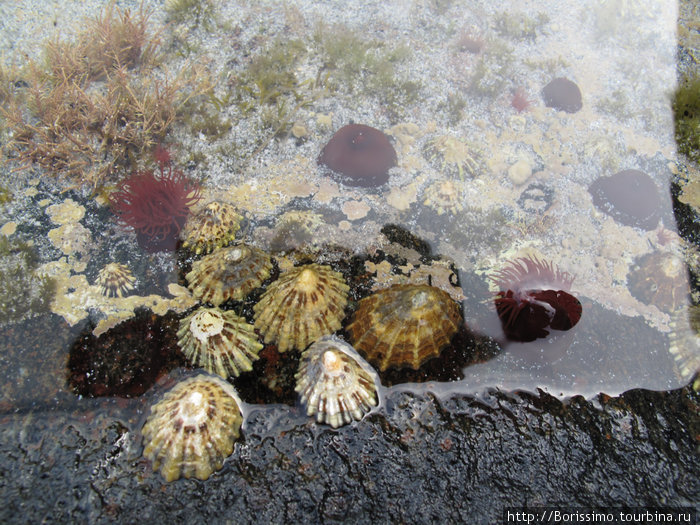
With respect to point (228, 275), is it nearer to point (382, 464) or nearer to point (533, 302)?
point (382, 464)

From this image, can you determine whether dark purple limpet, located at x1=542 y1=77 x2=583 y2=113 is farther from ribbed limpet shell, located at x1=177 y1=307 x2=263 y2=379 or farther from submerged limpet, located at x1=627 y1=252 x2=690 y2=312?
ribbed limpet shell, located at x1=177 y1=307 x2=263 y2=379

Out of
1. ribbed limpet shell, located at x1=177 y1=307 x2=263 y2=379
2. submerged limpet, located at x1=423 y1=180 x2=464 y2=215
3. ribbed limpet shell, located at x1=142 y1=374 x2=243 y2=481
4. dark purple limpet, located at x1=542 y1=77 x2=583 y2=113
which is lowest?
ribbed limpet shell, located at x1=142 y1=374 x2=243 y2=481

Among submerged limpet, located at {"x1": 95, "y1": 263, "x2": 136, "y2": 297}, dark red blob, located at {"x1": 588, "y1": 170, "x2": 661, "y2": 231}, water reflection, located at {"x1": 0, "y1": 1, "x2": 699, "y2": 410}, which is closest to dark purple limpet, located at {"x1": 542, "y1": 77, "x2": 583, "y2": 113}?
water reflection, located at {"x1": 0, "y1": 1, "x2": 699, "y2": 410}

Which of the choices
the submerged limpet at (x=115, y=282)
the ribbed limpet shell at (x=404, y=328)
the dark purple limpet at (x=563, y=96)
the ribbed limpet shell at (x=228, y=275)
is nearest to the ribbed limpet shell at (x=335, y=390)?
the ribbed limpet shell at (x=404, y=328)

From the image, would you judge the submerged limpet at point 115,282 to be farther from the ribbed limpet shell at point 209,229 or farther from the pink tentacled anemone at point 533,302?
the pink tentacled anemone at point 533,302

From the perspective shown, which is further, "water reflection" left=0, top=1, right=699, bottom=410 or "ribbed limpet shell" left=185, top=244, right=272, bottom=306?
"ribbed limpet shell" left=185, top=244, right=272, bottom=306

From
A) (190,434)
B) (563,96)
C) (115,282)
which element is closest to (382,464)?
(190,434)
